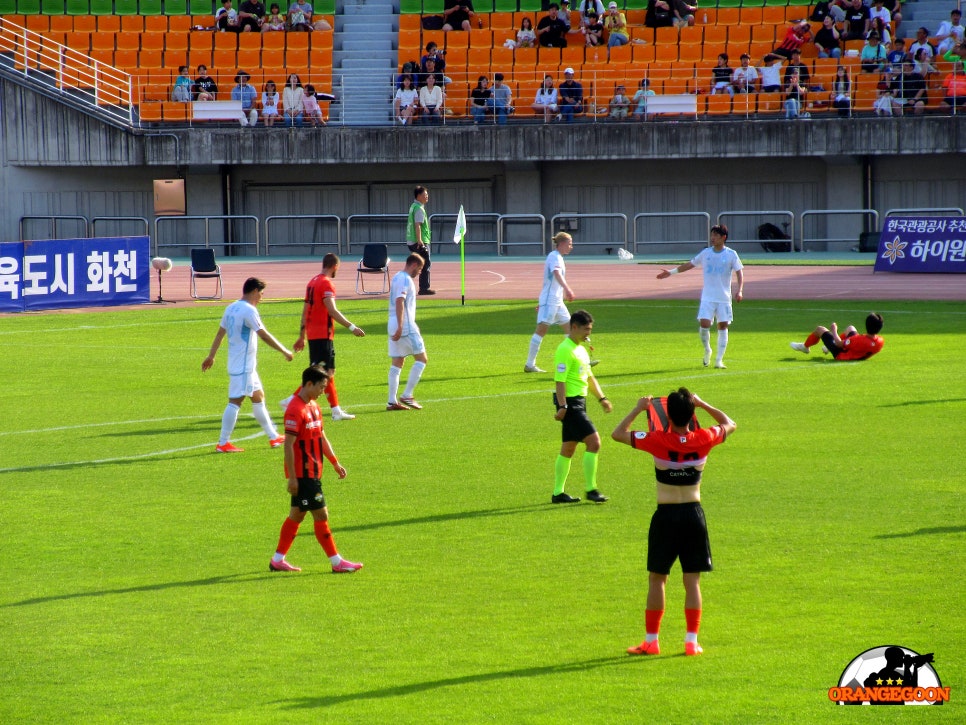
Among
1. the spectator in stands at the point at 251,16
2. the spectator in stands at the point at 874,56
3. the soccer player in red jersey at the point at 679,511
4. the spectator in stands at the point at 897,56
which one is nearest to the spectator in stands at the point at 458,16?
the spectator in stands at the point at 251,16

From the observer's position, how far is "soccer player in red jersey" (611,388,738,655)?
25.7ft

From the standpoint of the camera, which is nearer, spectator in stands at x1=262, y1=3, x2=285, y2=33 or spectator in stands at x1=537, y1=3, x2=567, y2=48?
spectator in stands at x1=537, y1=3, x2=567, y2=48

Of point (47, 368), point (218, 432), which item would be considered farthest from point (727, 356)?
point (47, 368)

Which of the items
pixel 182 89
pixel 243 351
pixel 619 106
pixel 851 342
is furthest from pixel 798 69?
pixel 243 351

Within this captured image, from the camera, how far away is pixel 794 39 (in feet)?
142

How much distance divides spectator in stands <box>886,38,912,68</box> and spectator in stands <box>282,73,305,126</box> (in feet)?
61.7

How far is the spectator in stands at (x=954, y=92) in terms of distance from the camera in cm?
4066

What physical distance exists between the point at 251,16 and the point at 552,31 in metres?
11.0

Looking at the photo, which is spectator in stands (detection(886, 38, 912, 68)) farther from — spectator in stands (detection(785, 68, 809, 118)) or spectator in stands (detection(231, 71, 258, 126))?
spectator in stands (detection(231, 71, 258, 126))

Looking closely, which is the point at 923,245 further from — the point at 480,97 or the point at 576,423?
the point at 576,423

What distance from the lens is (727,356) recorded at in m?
21.8

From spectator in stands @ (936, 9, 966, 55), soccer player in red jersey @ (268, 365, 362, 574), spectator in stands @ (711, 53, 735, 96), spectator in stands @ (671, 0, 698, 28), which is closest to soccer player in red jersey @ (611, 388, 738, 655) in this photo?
soccer player in red jersey @ (268, 365, 362, 574)

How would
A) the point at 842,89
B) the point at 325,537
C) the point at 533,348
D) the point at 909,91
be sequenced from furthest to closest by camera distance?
the point at 842,89
the point at 909,91
the point at 533,348
the point at 325,537

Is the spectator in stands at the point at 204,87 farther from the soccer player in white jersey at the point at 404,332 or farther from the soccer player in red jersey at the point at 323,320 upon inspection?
the soccer player in red jersey at the point at 323,320
